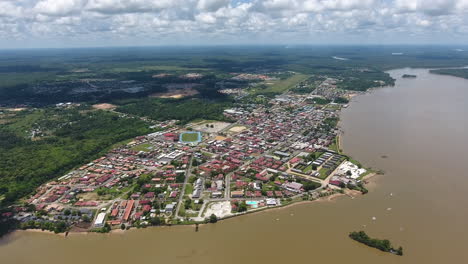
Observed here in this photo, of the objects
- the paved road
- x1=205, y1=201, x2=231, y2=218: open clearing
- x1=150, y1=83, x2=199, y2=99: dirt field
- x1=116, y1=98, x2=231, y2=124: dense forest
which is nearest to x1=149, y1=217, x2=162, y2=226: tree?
the paved road

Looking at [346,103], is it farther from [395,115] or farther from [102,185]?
[102,185]

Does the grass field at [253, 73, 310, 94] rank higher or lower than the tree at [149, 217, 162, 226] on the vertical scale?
higher

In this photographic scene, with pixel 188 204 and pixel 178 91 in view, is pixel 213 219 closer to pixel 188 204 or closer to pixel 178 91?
pixel 188 204

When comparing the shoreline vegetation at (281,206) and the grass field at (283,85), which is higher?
the grass field at (283,85)

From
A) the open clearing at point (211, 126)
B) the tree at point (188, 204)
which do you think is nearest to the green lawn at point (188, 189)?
the tree at point (188, 204)

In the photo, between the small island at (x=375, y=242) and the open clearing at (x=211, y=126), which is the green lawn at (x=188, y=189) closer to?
the small island at (x=375, y=242)

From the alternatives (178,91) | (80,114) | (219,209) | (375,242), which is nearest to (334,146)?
(375,242)

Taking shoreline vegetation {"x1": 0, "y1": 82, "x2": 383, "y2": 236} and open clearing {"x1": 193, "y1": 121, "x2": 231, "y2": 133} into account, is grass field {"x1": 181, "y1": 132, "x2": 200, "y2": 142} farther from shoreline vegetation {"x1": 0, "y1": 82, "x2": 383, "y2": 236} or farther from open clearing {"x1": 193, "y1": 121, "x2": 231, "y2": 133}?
shoreline vegetation {"x1": 0, "y1": 82, "x2": 383, "y2": 236}
